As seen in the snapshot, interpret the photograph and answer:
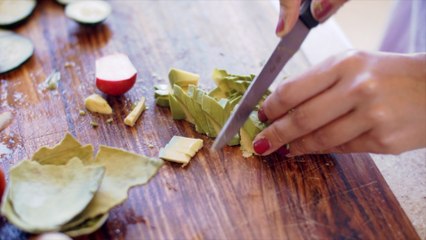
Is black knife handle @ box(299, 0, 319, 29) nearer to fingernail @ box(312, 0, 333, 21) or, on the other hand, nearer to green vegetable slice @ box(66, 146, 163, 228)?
fingernail @ box(312, 0, 333, 21)

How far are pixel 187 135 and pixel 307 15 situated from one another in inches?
21.2

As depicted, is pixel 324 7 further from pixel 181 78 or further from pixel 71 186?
pixel 71 186

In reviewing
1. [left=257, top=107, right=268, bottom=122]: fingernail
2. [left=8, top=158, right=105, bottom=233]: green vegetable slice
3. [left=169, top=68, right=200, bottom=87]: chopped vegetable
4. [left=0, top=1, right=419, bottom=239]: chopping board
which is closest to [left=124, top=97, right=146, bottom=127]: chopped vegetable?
[left=0, top=1, right=419, bottom=239]: chopping board

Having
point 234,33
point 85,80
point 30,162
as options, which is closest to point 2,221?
point 30,162

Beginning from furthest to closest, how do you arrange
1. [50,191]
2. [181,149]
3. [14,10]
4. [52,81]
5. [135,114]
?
[14,10], [52,81], [135,114], [181,149], [50,191]

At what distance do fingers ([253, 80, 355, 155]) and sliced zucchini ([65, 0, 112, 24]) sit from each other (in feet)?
2.96

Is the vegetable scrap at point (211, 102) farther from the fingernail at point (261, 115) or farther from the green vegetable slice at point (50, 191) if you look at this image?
the green vegetable slice at point (50, 191)

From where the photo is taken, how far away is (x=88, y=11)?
1.94 meters

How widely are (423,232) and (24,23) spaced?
167cm

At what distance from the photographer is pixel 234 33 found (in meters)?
1.94

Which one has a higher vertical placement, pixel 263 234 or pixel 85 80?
pixel 85 80

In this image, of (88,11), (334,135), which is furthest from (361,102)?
(88,11)

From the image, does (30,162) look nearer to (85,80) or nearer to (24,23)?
(85,80)

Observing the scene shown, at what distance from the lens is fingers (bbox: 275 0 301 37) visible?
131 cm
